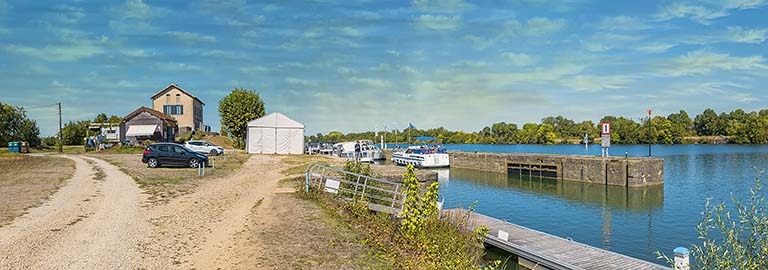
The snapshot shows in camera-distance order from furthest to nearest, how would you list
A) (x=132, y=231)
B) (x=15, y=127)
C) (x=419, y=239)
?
(x=15, y=127)
(x=132, y=231)
(x=419, y=239)

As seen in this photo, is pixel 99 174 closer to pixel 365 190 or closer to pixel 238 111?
pixel 365 190

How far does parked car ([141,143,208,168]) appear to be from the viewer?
2691cm

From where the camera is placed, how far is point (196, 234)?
35.7 ft

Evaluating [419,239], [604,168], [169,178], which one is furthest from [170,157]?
[604,168]

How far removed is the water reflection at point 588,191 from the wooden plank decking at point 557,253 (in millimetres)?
14355

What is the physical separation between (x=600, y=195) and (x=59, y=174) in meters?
31.3

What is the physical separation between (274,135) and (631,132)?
12266cm

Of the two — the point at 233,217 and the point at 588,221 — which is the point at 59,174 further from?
the point at 588,221

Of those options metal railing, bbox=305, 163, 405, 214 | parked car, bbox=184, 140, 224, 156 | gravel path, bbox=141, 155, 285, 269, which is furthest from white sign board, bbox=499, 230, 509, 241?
parked car, bbox=184, 140, 224, 156

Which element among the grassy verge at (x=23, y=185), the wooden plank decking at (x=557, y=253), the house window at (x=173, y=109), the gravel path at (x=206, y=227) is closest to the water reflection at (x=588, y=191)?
the wooden plank decking at (x=557, y=253)

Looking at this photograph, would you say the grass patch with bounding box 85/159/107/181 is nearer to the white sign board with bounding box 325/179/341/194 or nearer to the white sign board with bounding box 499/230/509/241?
the white sign board with bounding box 325/179/341/194

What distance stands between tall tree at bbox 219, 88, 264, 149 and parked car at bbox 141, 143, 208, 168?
1164 inches

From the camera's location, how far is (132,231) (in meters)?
10.8

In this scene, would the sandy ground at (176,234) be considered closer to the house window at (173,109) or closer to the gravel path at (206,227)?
the gravel path at (206,227)
